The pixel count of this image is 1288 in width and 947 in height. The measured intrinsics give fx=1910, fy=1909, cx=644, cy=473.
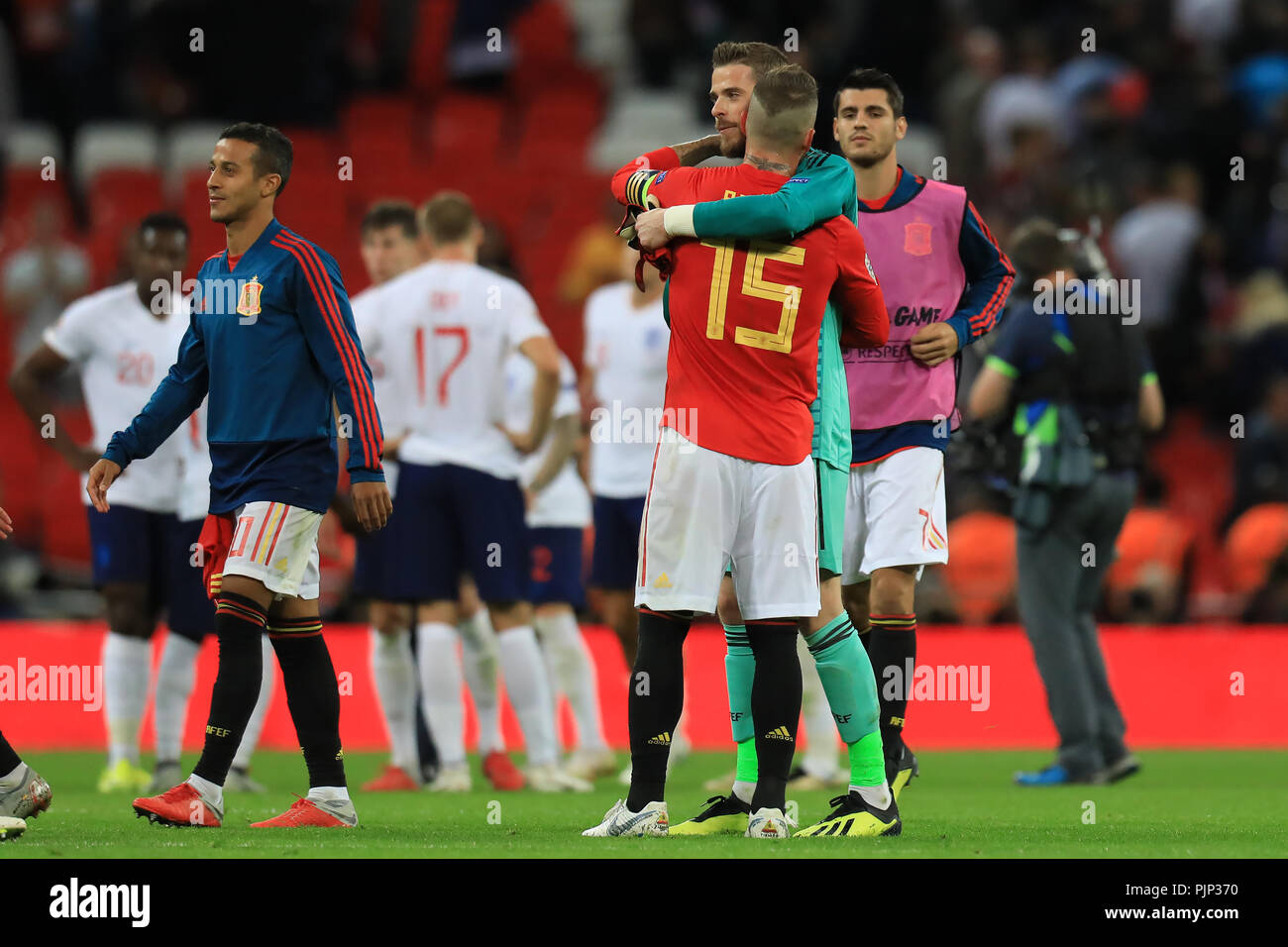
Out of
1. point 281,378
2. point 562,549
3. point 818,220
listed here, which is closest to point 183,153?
point 562,549

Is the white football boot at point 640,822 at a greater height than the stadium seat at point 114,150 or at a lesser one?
lesser

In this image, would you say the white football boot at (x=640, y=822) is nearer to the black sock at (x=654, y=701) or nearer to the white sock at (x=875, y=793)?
the black sock at (x=654, y=701)

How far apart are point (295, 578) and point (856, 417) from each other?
2.30 metres

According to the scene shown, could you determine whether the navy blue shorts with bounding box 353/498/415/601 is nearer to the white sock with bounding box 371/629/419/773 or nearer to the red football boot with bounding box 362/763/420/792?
the white sock with bounding box 371/629/419/773

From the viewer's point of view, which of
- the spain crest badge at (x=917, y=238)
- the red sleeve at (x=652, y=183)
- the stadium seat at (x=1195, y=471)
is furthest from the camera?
the stadium seat at (x=1195, y=471)

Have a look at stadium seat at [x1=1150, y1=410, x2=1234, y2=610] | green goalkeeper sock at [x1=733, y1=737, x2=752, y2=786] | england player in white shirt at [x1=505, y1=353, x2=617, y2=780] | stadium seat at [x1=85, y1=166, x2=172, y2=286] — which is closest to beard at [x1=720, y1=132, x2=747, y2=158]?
green goalkeeper sock at [x1=733, y1=737, x2=752, y2=786]

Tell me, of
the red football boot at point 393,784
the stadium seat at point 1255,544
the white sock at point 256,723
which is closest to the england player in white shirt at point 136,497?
the white sock at point 256,723

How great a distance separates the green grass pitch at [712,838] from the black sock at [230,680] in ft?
0.83

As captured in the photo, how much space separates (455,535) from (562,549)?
161cm

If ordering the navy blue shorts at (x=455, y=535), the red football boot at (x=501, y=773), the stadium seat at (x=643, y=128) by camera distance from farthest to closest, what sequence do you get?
the stadium seat at (x=643, y=128)
the red football boot at (x=501, y=773)
the navy blue shorts at (x=455, y=535)

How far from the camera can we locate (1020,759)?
37.7ft

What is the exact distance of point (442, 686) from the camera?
9.15m

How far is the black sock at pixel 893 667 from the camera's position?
7.23 metres
